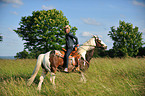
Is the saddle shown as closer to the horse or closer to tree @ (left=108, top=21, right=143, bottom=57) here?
the horse

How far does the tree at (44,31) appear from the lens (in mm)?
20516

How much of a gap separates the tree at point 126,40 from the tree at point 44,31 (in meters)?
10.8

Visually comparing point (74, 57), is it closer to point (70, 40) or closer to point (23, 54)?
point (70, 40)

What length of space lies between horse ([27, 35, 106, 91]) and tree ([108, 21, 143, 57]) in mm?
19774

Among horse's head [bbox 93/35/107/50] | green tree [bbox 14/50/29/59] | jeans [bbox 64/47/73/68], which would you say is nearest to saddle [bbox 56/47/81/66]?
jeans [bbox 64/47/73/68]

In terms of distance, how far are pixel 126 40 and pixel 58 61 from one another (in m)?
22.4

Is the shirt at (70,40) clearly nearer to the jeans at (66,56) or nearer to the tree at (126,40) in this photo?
the jeans at (66,56)

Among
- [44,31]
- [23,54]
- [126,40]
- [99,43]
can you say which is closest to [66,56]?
[99,43]

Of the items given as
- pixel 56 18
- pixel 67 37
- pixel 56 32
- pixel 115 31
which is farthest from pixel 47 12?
pixel 67 37

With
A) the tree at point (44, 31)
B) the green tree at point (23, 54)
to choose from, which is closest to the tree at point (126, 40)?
the tree at point (44, 31)

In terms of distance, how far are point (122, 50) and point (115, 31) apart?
4.63 m

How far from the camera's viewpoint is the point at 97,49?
632 centimetres

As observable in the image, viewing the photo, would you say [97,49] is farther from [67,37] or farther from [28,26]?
[28,26]

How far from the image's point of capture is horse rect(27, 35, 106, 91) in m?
5.52
